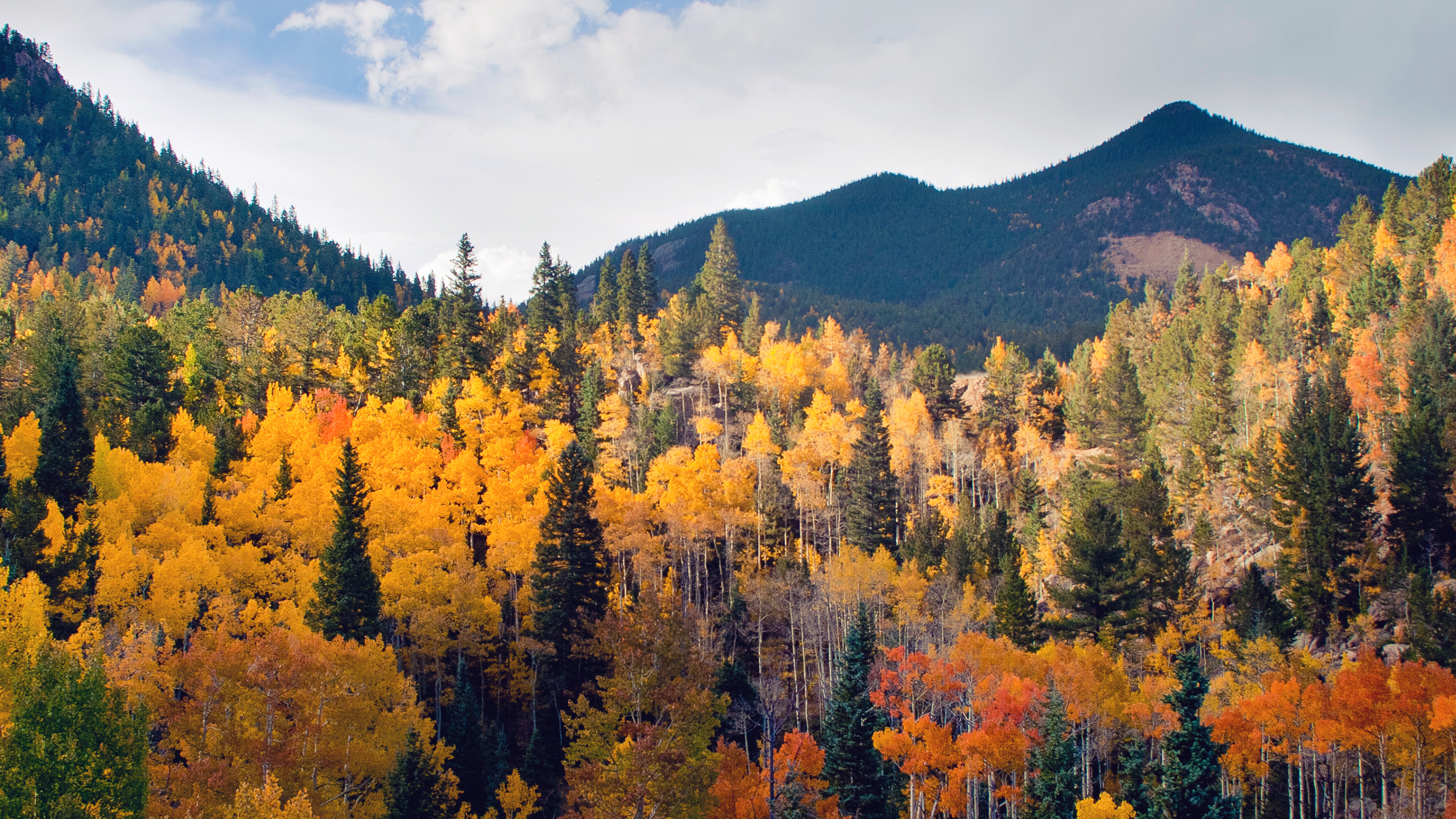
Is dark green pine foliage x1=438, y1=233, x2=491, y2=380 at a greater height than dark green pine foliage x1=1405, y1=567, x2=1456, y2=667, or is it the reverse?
dark green pine foliage x1=438, y1=233, x2=491, y2=380

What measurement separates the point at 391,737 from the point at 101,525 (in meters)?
19.6

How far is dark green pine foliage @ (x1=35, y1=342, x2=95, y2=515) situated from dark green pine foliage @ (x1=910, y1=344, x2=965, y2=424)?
66490 millimetres

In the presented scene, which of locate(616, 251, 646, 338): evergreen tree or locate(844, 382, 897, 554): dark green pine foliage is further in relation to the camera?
locate(616, 251, 646, 338): evergreen tree

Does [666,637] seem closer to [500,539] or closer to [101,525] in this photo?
[500,539]

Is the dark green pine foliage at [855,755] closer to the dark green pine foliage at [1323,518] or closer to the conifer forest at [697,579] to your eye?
the conifer forest at [697,579]

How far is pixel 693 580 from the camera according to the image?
61906 millimetres

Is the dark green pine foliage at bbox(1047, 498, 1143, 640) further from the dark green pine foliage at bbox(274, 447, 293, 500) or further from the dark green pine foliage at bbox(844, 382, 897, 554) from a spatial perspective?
the dark green pine foliage at bbox(274, 447, 293, 500)

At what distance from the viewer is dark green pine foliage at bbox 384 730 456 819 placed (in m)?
32.8

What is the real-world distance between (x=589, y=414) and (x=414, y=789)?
125 feet

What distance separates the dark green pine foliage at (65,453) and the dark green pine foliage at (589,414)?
1180 inches

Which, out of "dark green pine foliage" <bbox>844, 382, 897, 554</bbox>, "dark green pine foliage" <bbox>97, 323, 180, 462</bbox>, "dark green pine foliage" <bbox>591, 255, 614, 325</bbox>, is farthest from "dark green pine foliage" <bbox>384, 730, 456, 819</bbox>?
"dark green pine foliage" <bbox>591, 255, 614, 325</bbox>

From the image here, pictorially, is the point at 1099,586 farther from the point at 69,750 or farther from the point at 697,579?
the point at 69,750

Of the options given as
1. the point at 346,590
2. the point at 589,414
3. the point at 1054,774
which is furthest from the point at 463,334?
the point at 1054,774

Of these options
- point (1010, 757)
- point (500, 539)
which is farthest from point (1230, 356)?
point (500, 539)
